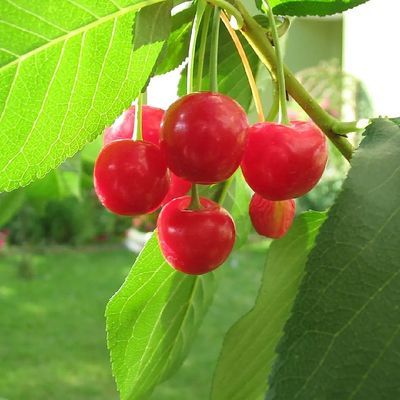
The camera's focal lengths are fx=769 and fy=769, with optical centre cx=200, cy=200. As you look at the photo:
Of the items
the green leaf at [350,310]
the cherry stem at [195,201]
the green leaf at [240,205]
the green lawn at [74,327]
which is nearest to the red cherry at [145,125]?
the cherry stem at [195,201]

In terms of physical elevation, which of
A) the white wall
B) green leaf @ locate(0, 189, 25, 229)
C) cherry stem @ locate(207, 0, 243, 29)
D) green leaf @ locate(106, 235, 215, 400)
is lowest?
the white wall

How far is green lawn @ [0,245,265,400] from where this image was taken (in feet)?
18.0

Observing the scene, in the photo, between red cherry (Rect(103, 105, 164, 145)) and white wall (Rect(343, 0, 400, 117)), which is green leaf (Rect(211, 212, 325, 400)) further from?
white wall (Rect(343, 0, 400, 117))

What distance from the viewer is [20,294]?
758cm

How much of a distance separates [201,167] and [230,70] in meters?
0.35

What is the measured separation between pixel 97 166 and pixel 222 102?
178 millimetres

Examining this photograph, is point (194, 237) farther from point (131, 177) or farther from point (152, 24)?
point (152, 24)

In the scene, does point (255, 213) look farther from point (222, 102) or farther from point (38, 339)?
point (38, 339)

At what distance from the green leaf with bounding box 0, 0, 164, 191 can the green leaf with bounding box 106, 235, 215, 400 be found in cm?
24

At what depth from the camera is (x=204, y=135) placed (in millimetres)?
711

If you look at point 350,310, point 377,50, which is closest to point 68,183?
point 350,310

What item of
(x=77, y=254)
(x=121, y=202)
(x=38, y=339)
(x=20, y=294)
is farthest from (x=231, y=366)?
(x=77, y=254)

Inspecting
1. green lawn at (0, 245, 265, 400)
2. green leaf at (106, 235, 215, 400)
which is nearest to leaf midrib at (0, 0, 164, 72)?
green leaf at (106, 235, 215, 400)

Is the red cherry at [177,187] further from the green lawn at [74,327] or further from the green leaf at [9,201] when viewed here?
the green lawn at [74,327]
